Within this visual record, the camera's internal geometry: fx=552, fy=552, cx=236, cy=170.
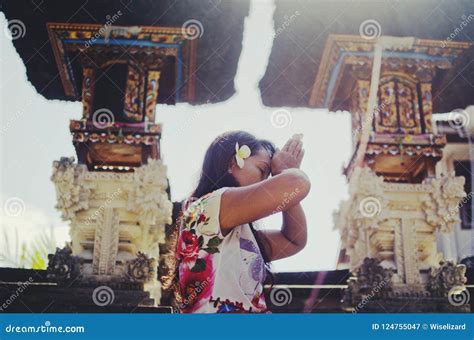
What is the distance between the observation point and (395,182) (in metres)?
4.15

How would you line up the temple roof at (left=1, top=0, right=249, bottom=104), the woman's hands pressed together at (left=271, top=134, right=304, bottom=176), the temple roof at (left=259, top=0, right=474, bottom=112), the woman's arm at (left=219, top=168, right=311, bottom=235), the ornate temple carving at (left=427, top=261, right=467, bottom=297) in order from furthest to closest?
the temple roof at (left=259, top=0, right=474, bottom=112), the temple roof at (left=1, top=0, right=249, bottom=104), the ornate temple carving at (left=427, top=261, right=467, bottom=297), the woman's hands pressed together at (left=271, top=134, right=304, bottom=176), the woman's arm at (left=219, top=168, right=311, bottom=235)

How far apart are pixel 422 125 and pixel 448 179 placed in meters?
0.50

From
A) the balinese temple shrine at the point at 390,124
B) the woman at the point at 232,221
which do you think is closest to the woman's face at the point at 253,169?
the woman at the point at 232,221

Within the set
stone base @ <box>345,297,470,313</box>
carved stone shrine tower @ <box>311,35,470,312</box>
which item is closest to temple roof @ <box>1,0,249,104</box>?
carved stone shrine tower @ <box>311,35,470,312</box>

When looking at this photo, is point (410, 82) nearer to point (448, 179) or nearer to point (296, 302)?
point (448, 179)

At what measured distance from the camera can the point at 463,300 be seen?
11.8 feet

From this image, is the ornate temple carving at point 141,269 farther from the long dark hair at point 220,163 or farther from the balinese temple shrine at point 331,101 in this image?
the long dark hair at point 220,163

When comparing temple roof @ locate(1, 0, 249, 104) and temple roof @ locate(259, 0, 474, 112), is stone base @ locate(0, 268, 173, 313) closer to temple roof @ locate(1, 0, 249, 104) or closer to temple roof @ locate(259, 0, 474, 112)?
temple roof @ locate(1, 0, 249, 104)

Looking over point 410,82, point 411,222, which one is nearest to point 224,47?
point 410,82

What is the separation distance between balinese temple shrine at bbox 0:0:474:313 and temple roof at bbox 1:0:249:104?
0.03 ft

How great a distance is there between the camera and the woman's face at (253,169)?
1.24m

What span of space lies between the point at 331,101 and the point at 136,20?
5.90 ft

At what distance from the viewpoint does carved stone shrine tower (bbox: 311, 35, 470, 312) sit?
3.63 m
